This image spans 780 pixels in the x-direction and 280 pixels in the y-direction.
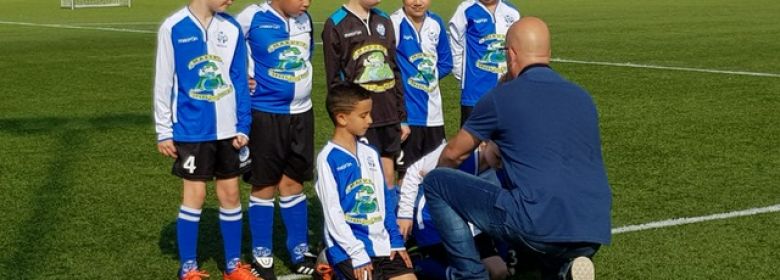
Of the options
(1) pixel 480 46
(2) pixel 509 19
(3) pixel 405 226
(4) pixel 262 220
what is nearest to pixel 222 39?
(4) pixel 262 220

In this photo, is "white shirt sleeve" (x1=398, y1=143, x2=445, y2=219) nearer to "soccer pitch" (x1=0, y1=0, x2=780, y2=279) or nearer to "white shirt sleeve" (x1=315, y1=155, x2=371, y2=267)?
"white shirt sleeve" (x1=315, y1=155, x2=371, y2=267)

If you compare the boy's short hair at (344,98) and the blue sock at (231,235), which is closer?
the boy's short hair at (344,98)

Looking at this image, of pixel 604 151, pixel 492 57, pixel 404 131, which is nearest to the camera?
pixel 404 131

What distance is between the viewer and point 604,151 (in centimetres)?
1073

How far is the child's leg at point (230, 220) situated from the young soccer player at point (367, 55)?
0.93 metres

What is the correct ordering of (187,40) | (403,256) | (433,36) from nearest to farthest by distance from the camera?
(403,256)
(187,40)
(433,36)

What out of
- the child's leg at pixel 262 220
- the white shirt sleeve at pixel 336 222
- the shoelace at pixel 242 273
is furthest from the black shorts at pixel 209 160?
the white shirt sleeve at pixel 336 222

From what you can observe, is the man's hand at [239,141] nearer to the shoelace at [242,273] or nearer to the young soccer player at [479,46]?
the shoelace at [242,273]

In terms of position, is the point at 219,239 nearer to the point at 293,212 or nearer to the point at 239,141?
the point at 293,212

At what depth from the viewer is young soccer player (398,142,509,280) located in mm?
6652

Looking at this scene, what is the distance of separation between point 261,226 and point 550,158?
2.14m

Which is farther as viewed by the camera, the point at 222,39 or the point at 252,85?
the point at 252,85

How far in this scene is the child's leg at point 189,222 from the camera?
674 cm

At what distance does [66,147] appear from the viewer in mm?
11375
